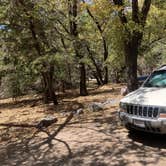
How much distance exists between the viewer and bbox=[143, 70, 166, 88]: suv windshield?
785cm

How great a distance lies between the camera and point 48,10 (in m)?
13.1

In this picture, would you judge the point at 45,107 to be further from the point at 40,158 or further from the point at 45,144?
the point at 40,158

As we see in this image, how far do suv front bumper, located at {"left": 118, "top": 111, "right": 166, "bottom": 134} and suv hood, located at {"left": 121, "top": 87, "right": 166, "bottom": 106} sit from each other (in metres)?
0.33

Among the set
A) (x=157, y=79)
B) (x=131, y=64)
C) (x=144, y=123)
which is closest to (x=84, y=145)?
(x=144, y=123)

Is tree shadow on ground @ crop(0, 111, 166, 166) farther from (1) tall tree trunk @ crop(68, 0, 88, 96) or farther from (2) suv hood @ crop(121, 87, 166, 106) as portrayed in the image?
(1) tall tree trunk @ crop(68, 0, 88, 96)

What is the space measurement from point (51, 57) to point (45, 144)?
5208mm

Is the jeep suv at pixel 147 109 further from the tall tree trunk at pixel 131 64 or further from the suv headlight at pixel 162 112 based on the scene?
the tall tree trunk at pixel 131 64

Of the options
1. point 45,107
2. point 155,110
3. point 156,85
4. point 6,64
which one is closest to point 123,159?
point 155,110

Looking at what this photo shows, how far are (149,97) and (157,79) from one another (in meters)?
1.31

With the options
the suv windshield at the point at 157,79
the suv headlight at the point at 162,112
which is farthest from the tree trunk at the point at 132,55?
the suv headlight at the point at 162,112

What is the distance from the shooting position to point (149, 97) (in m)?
6.93

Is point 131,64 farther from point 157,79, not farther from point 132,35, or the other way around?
point 157,79

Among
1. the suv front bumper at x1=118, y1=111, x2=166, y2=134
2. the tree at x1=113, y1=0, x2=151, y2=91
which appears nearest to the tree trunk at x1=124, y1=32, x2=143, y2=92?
the tree at x1=113, y1=0, x2=151, y2=91

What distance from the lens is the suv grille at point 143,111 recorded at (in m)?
6.52
